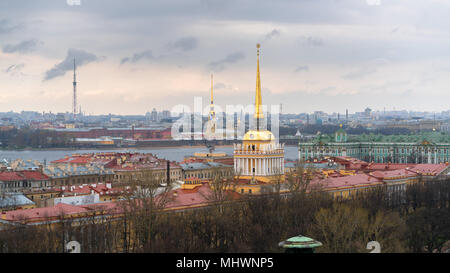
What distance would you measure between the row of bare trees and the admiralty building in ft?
88.4

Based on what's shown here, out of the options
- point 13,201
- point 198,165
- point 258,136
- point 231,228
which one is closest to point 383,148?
point 198,165

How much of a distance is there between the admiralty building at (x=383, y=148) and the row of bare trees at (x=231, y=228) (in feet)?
88.4

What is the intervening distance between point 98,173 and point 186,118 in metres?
76.2

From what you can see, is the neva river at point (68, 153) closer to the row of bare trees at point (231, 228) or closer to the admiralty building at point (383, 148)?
the admiralty building at point (383, 148)

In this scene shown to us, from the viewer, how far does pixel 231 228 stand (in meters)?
13.9

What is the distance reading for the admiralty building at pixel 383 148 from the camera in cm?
4534

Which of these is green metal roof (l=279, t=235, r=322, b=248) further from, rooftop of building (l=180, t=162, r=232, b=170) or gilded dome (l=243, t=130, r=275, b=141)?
rooftop of building (l=180, t=162, r=232, b=170)

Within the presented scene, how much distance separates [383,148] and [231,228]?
3705 cm

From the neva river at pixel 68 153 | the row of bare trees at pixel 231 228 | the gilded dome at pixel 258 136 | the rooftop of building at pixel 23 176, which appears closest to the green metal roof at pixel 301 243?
the row of bare trees at pixel 231 228

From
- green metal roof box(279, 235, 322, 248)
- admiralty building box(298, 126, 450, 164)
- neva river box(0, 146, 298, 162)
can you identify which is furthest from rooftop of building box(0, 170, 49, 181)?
neva river box(0, 146, 298, 162)

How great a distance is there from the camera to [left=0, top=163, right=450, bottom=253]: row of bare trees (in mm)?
12312

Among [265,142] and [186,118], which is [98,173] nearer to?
[265,142]

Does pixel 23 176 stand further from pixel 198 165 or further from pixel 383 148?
pixel 383 148
